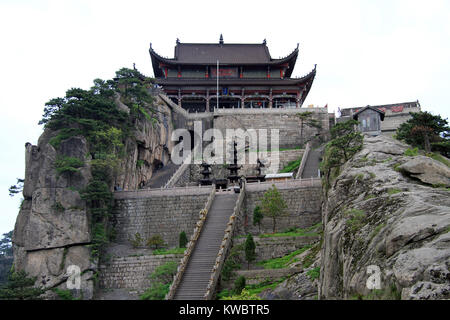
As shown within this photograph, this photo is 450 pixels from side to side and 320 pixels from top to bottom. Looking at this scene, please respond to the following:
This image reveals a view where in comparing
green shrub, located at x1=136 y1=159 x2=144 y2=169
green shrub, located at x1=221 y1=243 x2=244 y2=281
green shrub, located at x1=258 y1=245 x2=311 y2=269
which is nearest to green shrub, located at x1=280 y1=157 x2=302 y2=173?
green shrub, located at x1=136 y1=159 x2=144 y2=169

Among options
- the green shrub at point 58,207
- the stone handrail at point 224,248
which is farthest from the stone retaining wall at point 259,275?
the green shrub at point 58,207

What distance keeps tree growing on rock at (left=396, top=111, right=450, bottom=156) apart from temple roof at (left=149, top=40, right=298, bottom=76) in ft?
122

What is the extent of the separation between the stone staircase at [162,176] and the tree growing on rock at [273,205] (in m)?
13.2

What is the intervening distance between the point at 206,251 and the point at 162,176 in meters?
18.8

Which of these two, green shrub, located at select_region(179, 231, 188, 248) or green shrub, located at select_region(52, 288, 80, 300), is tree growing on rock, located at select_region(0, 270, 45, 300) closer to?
green shrub, located at select_region(52, 288, 80, 300)

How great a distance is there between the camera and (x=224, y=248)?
30.3 m

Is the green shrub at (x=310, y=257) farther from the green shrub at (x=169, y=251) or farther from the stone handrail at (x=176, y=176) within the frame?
the stone handrail at (x=176, y=176)

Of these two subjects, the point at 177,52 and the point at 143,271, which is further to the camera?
the point at 177,52

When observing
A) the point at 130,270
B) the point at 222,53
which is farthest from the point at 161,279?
the point at 222,53

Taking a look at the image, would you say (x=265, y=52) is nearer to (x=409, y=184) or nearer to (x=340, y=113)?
(x=340, y=113)

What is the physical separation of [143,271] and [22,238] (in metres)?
9.87

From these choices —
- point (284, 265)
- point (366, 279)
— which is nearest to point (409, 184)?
point (366, 279)

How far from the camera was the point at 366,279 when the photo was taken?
1217cm

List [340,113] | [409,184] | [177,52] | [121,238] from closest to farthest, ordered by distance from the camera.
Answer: [409,184], [121,238], [340,113], [177,52]
